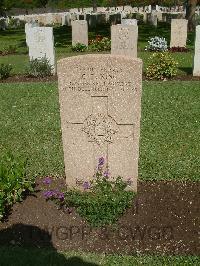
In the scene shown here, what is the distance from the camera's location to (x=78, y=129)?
5191mm

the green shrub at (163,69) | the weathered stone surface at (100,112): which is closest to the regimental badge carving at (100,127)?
the weathered stone surface at (100,112)

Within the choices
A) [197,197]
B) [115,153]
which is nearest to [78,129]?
[115,153]

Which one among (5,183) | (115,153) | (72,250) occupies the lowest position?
(72,250)

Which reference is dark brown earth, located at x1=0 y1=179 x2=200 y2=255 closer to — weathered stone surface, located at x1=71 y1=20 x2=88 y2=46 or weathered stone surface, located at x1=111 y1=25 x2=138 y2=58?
weathered stone surface, located at x1=111 y1=25 x2=138 y2=58

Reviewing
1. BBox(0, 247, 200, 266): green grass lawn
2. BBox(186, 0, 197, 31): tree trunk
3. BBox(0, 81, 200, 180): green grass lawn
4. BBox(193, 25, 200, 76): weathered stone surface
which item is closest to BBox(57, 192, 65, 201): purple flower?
BBox(0, 247, 200, 266): green grass lawn

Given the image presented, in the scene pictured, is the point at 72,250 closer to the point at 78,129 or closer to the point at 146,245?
the point at 146,245

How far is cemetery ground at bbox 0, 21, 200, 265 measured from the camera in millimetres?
4617

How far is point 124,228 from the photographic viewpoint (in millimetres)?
5035

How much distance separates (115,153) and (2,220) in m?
1.79

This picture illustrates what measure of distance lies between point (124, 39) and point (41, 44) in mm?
3208

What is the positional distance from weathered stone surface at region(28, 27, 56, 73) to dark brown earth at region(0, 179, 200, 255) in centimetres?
954

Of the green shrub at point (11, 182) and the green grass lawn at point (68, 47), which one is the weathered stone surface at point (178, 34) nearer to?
the green grass lawn at point (68, 47)

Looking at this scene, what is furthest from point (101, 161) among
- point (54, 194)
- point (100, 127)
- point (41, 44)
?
point (41, 44)

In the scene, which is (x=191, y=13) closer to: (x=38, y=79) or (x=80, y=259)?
(x=38, y=79)
